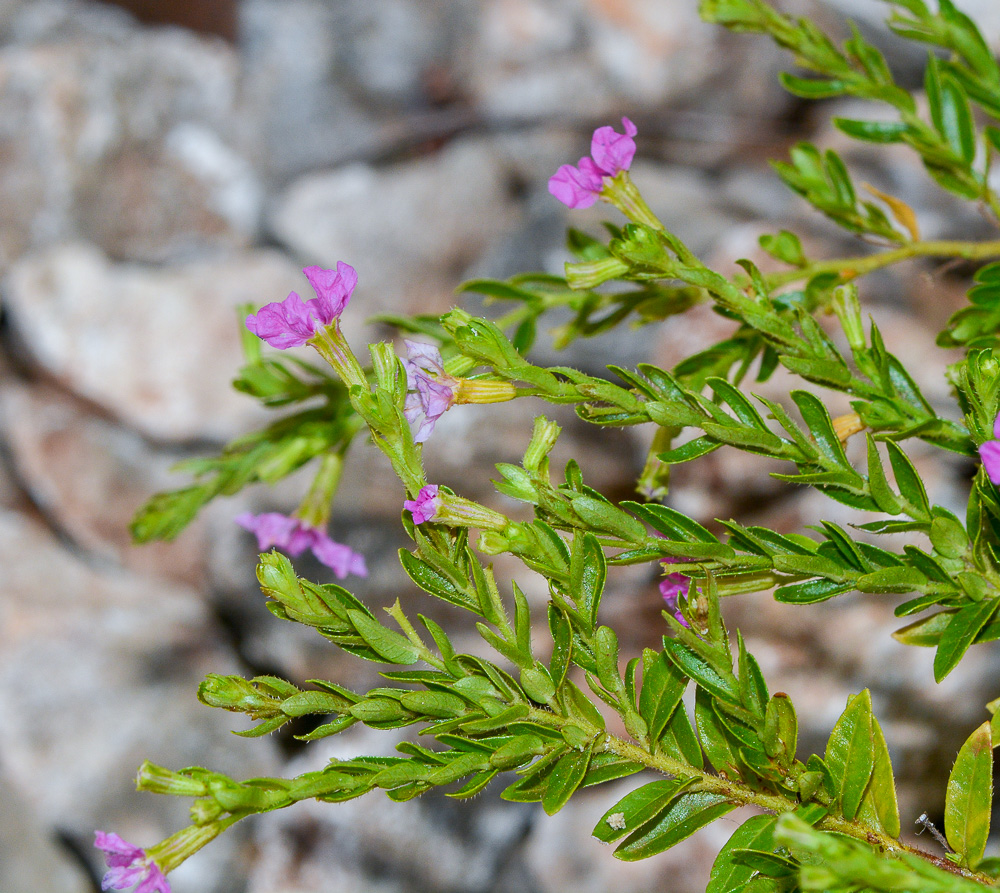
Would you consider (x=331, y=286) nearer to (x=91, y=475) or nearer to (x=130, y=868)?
(x=130, y=868)

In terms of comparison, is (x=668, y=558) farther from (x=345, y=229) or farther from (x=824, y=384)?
(x=345, y=229)

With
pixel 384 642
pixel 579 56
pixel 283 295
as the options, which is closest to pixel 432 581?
pixel 384 642

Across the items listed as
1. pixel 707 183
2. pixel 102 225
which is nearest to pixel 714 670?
pixel 707 183

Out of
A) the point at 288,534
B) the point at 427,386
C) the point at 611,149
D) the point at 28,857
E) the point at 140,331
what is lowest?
the point at 28,857

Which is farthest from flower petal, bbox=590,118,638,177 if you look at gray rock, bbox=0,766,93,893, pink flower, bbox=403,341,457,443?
gray rock, bbox=0,766,93,893

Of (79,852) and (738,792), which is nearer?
(738,792)

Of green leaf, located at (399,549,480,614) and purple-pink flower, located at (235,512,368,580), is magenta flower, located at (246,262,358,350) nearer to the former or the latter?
green leaf, located at (399,549,480,614)

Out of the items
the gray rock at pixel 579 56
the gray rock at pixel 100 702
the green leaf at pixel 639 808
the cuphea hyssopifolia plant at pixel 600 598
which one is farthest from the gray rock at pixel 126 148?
the green leaf at pixel 639 808
